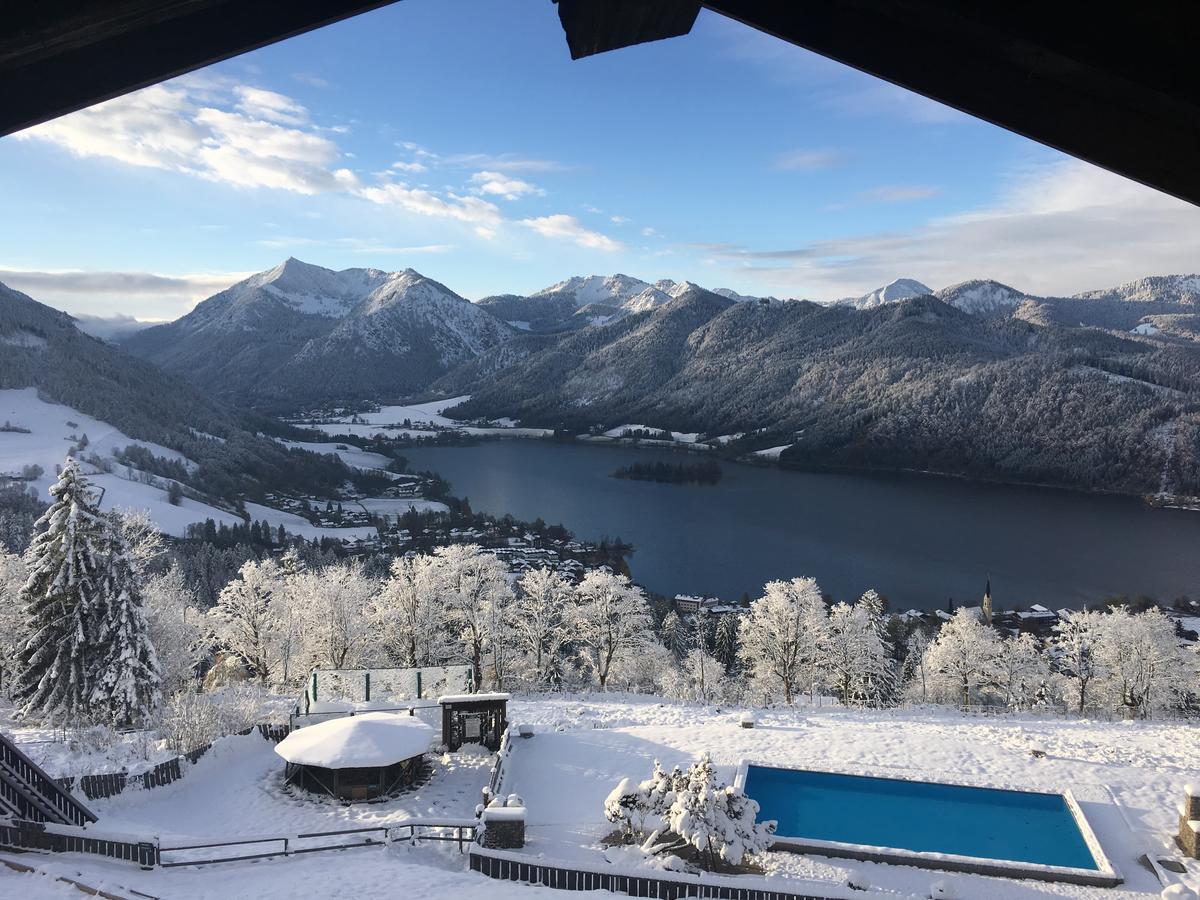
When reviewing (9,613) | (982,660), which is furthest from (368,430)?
(982,660)

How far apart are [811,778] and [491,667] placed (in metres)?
21.5

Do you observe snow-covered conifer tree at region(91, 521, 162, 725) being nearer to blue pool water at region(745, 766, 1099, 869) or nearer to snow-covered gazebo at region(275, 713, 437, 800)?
snow-covered gazebo at region(275, 713, 437, 800)

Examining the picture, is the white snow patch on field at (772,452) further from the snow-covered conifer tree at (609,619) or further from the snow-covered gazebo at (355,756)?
the snow-covered gazebo at (355,756)

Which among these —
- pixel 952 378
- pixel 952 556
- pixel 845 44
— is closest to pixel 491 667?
pixel 845 44

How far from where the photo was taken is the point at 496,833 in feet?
38.1

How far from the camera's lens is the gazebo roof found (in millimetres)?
13758

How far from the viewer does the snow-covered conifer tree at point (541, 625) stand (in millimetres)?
35406

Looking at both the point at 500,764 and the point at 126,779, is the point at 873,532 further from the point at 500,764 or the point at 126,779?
the point at 126,779

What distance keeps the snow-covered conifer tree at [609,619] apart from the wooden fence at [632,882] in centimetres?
2492

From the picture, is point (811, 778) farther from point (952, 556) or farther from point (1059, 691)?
point (952, 556)

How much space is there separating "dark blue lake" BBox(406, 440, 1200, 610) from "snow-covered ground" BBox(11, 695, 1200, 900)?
3999cm

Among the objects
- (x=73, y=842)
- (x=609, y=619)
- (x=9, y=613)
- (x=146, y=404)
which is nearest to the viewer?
(x=73, y=842)

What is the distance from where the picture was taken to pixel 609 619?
3531 centimetres

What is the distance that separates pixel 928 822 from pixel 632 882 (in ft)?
25.6
